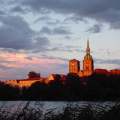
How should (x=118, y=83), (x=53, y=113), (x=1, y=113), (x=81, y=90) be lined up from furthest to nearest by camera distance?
1. (x=118, y=83)
2. (x=81, y=90)
3. (x=1, y=113)
4. (x=53, y=113)

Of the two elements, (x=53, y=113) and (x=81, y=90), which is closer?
(x=53, y=113)

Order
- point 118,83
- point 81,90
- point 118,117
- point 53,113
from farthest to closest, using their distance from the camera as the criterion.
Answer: point 118,83
point 81,90
point 53,113
point 118,117

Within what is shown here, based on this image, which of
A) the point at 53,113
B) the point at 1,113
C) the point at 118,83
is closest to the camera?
the point at 53,113

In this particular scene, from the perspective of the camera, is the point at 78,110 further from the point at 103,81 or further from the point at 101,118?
the point at 103,81

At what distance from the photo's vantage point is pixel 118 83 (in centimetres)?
16062

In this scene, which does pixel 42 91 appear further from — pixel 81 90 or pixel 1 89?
pixel 81 90

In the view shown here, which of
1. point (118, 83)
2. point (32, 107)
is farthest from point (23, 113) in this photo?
point (118, 83)

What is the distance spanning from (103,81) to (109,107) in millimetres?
147325

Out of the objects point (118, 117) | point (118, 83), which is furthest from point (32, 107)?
point (118, 83)

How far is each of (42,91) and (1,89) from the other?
646 inches

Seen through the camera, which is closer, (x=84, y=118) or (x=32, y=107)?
Answer: (x=84, y=118)

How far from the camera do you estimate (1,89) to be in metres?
164

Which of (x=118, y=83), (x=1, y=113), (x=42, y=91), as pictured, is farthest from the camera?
(x=42, y=91)

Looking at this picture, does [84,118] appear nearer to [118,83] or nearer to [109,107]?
[109,107]
